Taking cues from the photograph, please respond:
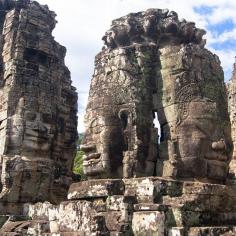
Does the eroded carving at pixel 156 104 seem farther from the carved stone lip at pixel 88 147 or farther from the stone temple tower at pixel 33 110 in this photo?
the stone temple tower at pixel 33 110

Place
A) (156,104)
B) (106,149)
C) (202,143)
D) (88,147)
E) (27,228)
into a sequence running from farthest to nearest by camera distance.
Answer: (27,228)
(156,104)
(88,147)
(106,149)
(202,143)

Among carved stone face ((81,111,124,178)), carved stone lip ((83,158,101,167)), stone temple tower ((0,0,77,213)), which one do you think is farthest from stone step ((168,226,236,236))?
stone temple tower ((0,0,77,213))

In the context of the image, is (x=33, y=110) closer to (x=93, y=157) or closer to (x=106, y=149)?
(x=93, y=157)

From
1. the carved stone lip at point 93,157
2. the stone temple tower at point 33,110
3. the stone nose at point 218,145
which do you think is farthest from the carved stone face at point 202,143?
the stone temple tower at point 33,110

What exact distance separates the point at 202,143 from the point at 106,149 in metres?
1.66

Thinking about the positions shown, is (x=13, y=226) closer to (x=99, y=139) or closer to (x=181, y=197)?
(x=99, y=139)

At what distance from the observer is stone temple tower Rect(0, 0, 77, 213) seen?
12875mm

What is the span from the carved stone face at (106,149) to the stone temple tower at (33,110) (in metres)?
4.79

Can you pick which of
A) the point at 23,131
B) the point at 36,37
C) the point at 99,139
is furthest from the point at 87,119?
the point at 36,37

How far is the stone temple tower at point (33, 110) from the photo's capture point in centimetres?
1288

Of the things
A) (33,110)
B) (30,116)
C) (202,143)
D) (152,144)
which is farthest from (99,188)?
(33,110)

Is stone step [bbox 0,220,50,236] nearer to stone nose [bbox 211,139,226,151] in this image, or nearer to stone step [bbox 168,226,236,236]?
stone step [bbox 168,226,236,236]

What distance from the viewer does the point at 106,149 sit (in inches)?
329

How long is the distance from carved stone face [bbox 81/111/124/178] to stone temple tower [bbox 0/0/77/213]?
4786 millimetres
